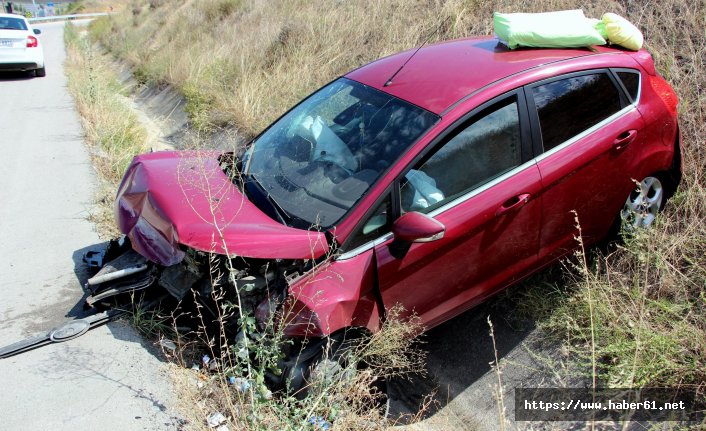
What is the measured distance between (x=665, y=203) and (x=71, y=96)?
427 inches

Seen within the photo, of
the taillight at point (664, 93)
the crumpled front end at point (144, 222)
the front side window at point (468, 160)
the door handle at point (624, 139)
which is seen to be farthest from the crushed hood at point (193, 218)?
the taillight at point (664, 93)

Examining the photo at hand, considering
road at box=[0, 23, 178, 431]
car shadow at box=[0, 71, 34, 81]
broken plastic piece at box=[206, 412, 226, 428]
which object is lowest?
car shadow at box=[0, 71, 34, 81]

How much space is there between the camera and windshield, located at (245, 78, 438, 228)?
3.56 m

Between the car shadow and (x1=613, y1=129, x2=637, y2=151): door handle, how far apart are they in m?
14.3

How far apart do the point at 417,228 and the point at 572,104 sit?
5.00 ft

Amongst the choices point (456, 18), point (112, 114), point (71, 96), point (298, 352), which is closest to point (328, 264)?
point (298, 352)

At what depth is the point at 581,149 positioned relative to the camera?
382 centimetres

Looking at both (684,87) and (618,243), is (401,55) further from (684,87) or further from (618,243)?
(684,87)

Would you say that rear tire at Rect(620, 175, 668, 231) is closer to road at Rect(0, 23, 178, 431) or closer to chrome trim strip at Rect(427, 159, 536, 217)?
chrome trim strip at Rect(427, 159, 536, 217)

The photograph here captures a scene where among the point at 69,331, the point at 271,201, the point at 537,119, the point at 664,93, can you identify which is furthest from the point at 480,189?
the point at 69,331

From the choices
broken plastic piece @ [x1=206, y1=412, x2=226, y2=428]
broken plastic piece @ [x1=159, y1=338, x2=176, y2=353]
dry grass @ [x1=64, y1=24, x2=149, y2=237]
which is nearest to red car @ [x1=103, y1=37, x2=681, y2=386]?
broken plastic piece @ [x1=159, y1=338, x2=176, y2=353]

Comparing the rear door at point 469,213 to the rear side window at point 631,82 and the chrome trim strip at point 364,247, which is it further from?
the rear side window at point 631,82

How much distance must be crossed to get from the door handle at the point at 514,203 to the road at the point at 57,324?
2.22m

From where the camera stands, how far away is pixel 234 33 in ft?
41.2
